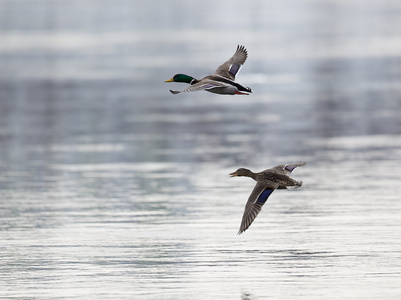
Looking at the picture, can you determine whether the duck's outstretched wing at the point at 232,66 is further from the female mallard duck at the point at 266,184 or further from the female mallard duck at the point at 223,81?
the female mallard duck at the point at 266,184

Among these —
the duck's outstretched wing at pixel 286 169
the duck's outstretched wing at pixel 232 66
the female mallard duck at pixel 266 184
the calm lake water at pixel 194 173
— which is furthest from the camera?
the duck's outstretched wing at pixel 232 66

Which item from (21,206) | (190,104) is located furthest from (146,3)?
(21,206)

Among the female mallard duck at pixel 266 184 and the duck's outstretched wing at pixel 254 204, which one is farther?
the female mallard duck at pixel 266 184

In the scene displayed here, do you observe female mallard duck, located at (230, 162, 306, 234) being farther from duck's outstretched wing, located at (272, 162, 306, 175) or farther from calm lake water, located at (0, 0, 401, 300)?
calm lake water, located at (0, 0, 401, 300)

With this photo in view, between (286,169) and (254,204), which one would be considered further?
(286,169)

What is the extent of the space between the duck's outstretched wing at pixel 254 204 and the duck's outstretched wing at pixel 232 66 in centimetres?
170

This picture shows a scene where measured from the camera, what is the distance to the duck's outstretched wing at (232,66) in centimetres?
1518

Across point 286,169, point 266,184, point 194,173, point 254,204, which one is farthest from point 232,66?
point 194,173

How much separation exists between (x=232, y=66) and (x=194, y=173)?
464cm

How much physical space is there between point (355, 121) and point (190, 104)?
561 centimetres

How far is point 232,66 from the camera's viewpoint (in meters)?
15.6

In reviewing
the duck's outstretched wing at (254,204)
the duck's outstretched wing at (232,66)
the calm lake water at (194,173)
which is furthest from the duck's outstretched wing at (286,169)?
the duck's outstretched wing at (232,66)

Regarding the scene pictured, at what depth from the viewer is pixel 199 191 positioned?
718 inches

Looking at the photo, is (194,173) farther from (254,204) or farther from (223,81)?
(254,204)
